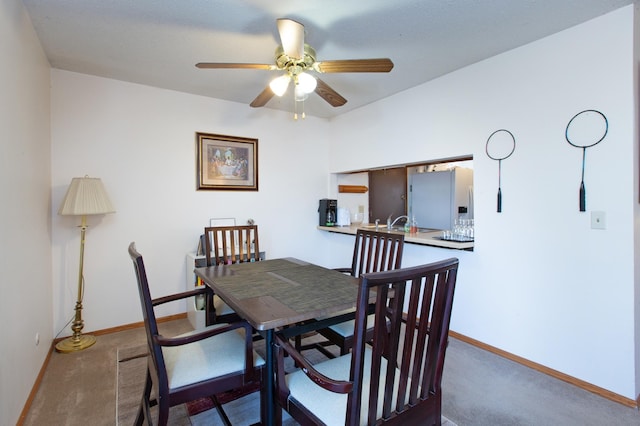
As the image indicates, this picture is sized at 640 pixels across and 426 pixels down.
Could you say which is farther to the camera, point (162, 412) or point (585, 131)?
point (585, 131)

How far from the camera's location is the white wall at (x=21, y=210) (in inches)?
62.5

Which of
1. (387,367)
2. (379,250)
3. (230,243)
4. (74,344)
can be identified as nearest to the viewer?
(387,367)

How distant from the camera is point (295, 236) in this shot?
4.12 meters

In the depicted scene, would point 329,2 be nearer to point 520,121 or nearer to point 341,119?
point 520,121

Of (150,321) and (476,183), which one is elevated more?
(476,183)

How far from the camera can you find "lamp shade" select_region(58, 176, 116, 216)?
8.20 ft

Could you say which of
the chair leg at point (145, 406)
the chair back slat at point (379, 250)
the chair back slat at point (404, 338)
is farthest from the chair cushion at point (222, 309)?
the chair back slat at point (404, 338)

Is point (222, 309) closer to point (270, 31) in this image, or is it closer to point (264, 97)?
point (264, 97)

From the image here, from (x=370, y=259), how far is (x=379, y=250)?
4.4 inches

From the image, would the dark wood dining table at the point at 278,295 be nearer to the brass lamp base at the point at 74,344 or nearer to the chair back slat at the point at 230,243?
the chair back slat at the point at 230,243

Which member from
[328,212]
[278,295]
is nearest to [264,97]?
[278,295]

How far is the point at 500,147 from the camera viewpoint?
2.51 meters

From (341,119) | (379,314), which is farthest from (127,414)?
(341,119)

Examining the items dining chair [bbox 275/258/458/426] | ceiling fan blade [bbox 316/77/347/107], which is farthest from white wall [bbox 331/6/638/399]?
dining chair [bbox 275/258/458/426]
